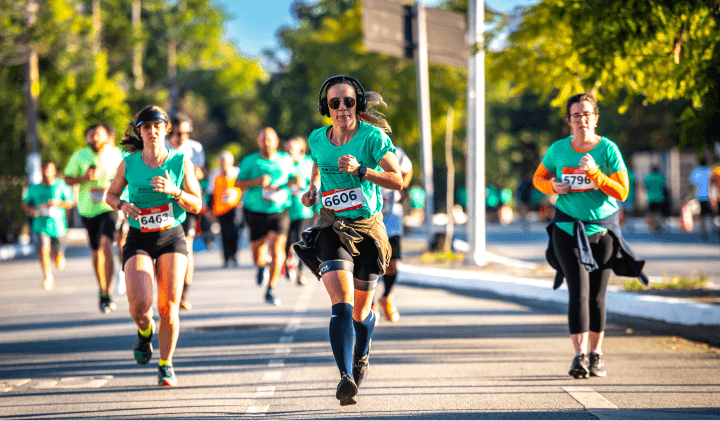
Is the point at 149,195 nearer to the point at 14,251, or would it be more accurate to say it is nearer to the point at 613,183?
the point at 613,183

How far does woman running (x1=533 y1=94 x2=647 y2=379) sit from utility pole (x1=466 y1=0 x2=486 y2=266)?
10.1 metres

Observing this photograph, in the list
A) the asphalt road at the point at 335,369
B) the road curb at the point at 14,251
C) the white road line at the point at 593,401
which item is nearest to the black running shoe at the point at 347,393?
the asphalt road at the point at 335,369

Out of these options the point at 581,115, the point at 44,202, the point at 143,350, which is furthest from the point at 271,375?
the point at 44,202

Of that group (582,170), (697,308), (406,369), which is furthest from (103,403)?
(697,308)

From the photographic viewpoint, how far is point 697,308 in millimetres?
9289

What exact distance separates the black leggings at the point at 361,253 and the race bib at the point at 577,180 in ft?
6.21

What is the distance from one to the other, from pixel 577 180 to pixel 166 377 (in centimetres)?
→ 323

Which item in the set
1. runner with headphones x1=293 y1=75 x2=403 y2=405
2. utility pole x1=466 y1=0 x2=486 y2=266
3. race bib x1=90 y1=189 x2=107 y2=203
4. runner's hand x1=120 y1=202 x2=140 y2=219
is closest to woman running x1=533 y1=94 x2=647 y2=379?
runner with headphones x1=293 y1=75 x2=403 y2=405

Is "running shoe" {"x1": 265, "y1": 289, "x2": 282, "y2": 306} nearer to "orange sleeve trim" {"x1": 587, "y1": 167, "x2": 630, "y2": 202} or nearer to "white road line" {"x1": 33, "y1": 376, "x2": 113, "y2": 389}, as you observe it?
"white road line" {"x1": 33, "y1": 376, "x2": 113, "y2": 389}

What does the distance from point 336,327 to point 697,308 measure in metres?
4.93

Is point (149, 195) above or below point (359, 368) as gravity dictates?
above

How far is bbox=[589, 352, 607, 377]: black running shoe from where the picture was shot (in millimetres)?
6953

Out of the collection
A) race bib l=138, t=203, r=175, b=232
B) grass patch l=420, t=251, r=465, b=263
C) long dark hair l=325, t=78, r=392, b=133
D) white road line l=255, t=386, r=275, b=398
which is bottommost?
grass patch l=420, t=251, r=465, b=263

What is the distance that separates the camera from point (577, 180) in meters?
7.02
